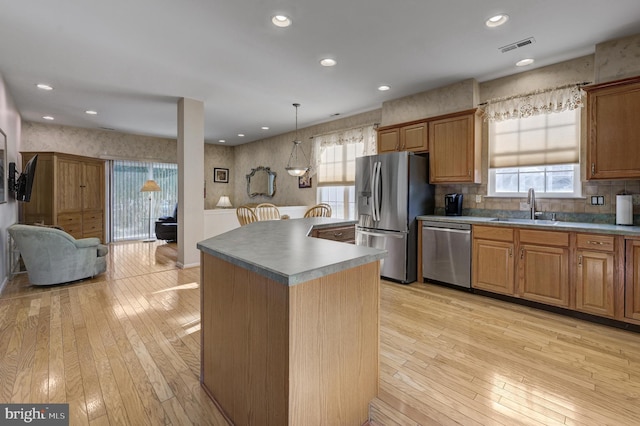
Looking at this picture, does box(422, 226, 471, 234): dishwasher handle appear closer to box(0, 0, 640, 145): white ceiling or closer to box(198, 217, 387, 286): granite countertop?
box(0, 0, 640, 145): white ceiling

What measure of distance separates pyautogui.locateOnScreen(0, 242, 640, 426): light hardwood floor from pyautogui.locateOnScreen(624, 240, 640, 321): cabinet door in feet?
0.70

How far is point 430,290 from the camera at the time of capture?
3863 millimetres

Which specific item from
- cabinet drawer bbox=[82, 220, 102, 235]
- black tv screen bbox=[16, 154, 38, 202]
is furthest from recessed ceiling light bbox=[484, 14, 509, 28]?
cabinet drawer bbox=[82, 220, 102, 235]

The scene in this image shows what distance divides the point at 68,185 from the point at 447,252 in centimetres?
679

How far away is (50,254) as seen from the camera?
381cm

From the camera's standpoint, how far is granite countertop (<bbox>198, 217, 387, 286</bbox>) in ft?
3.96

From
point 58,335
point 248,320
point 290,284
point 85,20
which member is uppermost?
point 85,20

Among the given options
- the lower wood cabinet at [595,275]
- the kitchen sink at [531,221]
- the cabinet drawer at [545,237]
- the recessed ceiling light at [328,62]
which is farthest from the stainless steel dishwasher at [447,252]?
the recessed ceiling light at [328,62]

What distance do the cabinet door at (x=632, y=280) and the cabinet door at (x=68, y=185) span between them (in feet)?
26.6

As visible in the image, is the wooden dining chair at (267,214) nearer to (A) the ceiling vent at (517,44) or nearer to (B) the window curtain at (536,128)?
(B) the window curtain at (536,128)

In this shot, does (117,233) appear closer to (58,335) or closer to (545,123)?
(58,335)

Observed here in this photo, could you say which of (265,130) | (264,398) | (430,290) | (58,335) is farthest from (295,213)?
(264,398)

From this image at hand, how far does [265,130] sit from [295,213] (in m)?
2.11

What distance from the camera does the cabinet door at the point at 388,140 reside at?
460 centimetres
